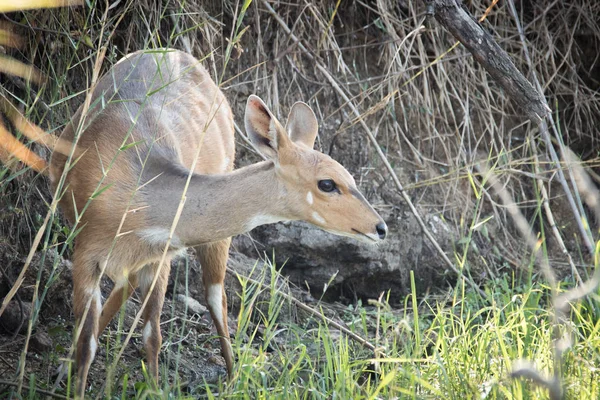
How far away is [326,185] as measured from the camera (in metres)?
3.27

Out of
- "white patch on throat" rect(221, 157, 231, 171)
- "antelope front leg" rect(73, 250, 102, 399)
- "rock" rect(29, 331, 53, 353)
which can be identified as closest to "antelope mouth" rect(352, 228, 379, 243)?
"antelope front leg" rect(73, 250, 102, 399)

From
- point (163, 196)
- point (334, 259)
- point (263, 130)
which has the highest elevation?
point (263, 130)

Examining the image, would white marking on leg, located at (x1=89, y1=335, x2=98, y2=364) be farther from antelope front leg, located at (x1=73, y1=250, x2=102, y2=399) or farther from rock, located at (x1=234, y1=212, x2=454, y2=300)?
rock, located at (x1=234, y1=212, x2=454, y2=300)

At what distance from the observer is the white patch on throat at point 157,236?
3.30 m

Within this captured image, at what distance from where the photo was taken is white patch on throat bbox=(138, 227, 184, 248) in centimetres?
330

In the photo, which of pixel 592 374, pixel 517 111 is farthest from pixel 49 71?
pixel 517 111

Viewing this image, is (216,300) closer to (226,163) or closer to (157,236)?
(226,163)

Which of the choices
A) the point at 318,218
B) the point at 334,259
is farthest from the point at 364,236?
the point at 334,259

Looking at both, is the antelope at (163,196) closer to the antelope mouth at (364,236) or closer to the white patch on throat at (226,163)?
the antelope mouth at (364,236)

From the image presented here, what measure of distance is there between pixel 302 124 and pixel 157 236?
2.62 ft

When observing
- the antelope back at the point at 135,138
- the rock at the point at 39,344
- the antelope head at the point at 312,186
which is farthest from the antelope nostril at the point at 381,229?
the rock at the point at 39,344

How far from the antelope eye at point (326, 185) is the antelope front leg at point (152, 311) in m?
0.84

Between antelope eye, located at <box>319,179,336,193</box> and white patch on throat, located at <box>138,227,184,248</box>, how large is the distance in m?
0.57

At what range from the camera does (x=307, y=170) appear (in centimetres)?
329
